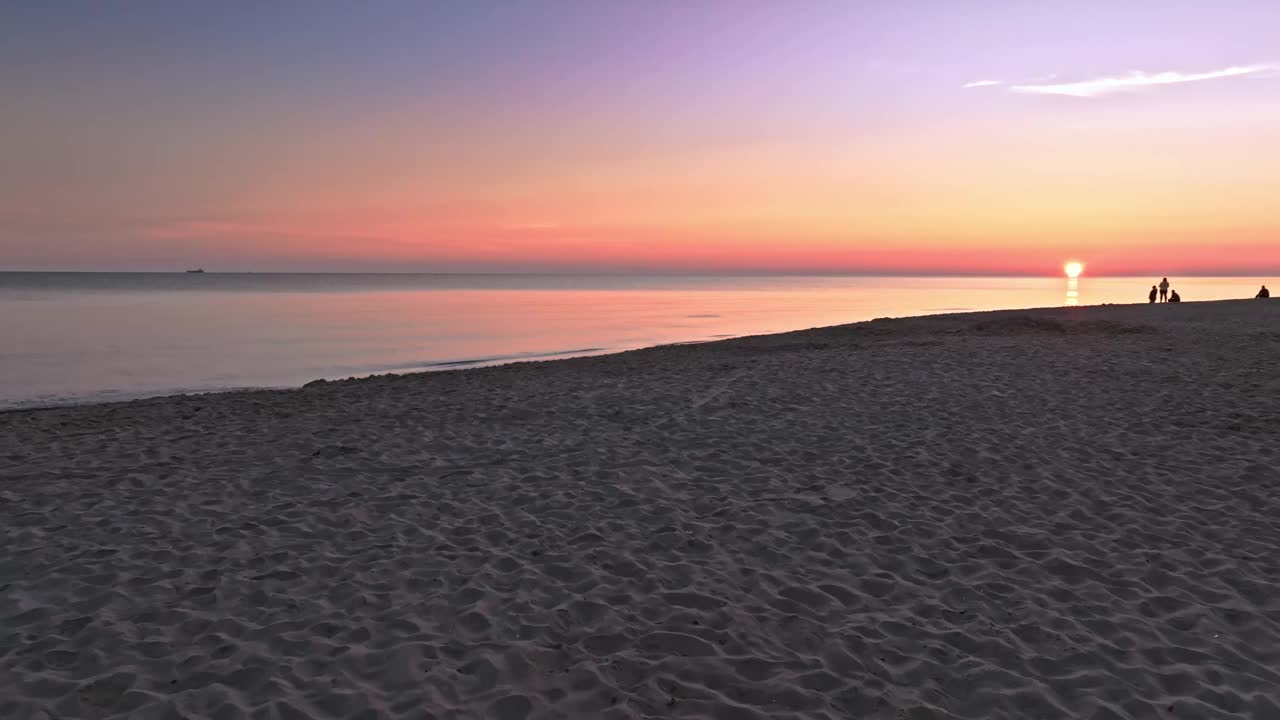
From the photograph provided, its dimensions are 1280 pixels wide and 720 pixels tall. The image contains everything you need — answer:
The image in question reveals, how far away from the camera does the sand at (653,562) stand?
17.4 feet

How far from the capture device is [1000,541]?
7.90 metres

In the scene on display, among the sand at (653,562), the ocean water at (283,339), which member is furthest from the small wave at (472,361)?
the sand at (653,562)

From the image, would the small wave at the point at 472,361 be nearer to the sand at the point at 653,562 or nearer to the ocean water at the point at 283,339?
the ocean water at the point at 283,339

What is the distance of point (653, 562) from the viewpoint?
751 cm

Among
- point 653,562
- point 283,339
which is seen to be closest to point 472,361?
point 283,339

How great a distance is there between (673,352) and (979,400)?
13595mm

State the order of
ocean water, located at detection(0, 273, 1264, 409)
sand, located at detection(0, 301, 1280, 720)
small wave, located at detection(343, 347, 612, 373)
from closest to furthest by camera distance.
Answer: sand, located at detection(0, 301, 1280, 720) → ocean water, located at detection(0, 273, 1264, 409) → small wave, located at detection(343, 347, 612, 373)

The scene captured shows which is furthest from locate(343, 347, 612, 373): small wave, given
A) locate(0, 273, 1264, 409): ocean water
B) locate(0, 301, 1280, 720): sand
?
locate(0, 301, 1280, 720): sand

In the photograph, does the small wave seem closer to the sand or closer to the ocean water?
the ocean water

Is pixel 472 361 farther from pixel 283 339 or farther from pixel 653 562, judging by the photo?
pixel 653 562

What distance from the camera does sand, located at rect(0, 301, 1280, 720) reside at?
531 centimetres

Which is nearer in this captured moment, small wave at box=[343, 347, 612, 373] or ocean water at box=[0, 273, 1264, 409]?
ocean water at box=[0, 273, 1264, 409]

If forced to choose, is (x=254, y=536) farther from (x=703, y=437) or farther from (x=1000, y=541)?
(x=1000, y=541)

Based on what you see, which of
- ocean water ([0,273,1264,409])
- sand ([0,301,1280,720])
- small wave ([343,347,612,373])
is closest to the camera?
sand ([0,301,1280,720])
